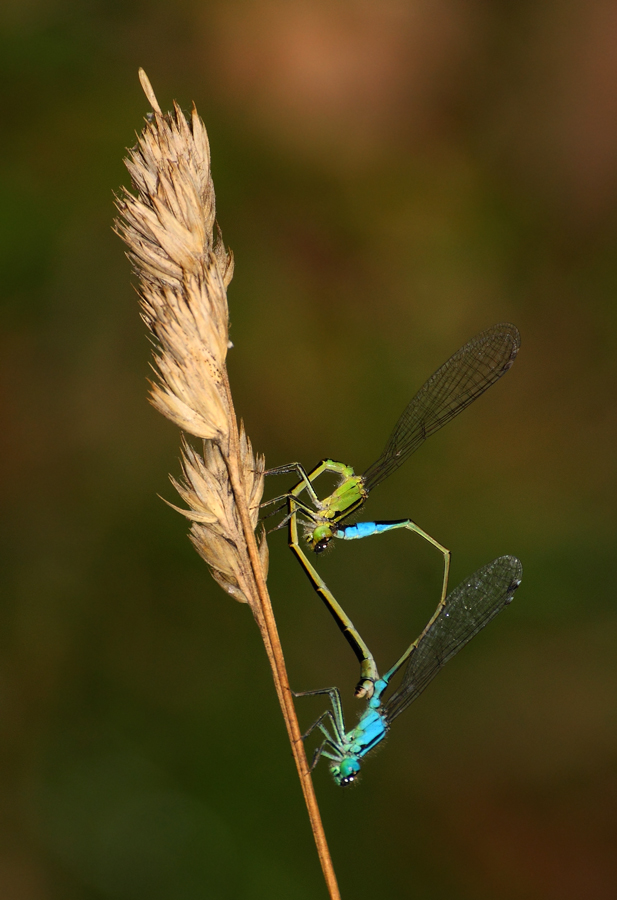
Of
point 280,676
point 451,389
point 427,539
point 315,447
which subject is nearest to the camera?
point 280,676

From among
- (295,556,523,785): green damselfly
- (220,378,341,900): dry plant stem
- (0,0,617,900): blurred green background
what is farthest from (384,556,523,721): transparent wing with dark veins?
(0,0,617,900): blurred green background

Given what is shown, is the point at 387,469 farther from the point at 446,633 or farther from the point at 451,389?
the point at 446,633

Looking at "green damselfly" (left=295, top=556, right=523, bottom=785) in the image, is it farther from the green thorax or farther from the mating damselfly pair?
the green thorax

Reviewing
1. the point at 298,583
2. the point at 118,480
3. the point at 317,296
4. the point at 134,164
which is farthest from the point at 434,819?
the point at 134,164

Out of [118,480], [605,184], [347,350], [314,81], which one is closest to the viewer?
[118,480]

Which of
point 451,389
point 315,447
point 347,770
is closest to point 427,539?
point 451,389

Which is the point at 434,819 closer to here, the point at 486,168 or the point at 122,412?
the point at 122,412
